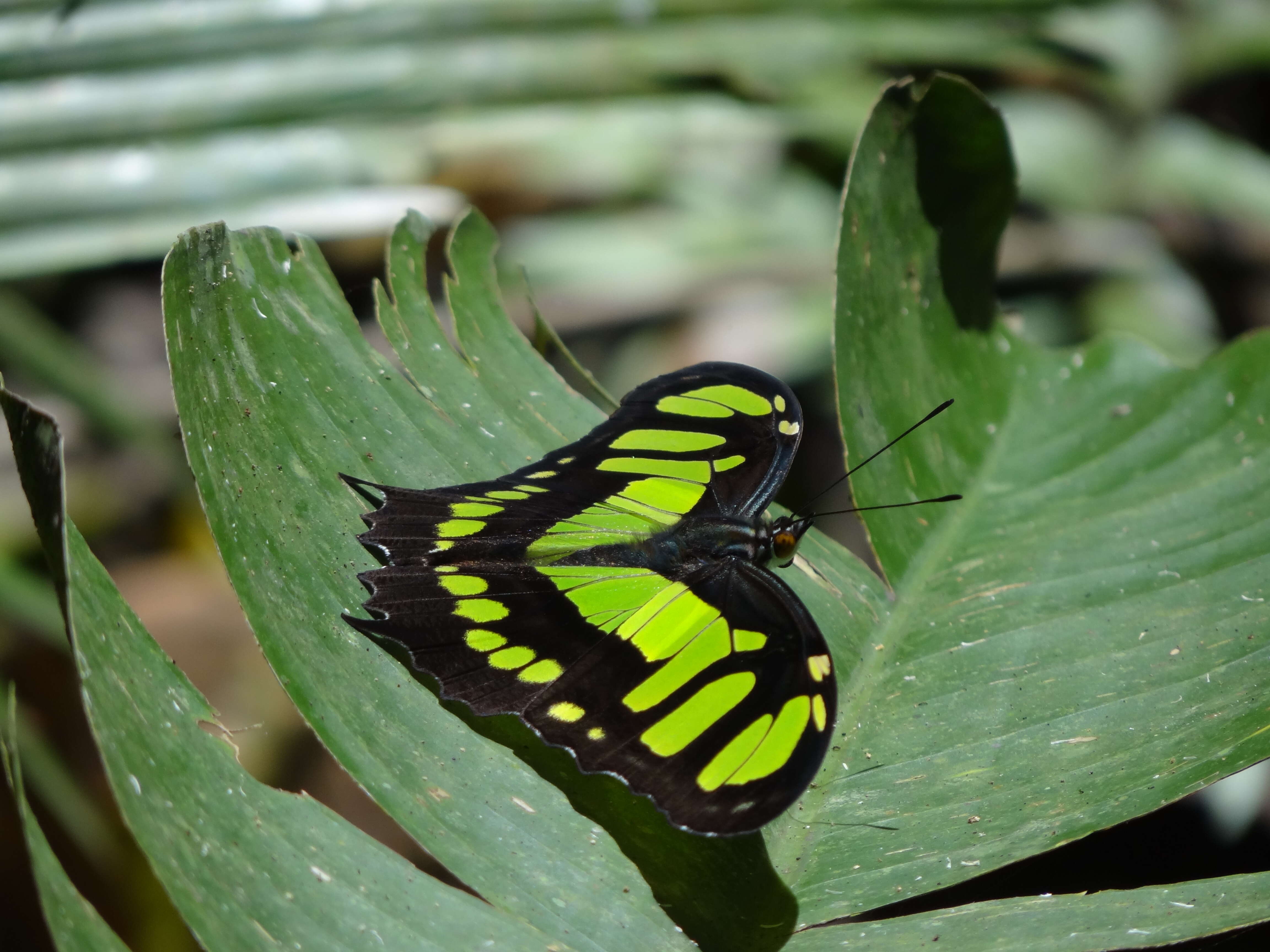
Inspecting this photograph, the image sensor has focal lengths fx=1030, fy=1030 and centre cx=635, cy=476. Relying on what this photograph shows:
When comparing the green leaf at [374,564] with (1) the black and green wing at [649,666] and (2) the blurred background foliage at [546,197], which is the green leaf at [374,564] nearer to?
(1) the black and green wing at [649,666]

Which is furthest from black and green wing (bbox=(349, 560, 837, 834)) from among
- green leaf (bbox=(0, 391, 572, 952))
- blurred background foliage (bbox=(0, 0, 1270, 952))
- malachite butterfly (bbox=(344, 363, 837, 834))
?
blurred background foliage (bbox=(0, 0, 1270, 952))

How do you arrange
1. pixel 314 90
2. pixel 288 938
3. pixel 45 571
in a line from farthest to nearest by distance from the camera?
pixel 45 571
pixel 314 90
pixel 288 938

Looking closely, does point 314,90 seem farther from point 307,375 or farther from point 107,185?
point 307,375

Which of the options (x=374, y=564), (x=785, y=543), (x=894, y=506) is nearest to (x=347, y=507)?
(x=374, y=564)

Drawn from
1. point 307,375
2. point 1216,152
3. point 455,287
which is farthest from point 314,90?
point 1216,152

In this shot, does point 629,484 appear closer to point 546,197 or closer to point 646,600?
point 646,600

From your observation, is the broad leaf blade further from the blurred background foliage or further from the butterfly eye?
the blurred background foliage
